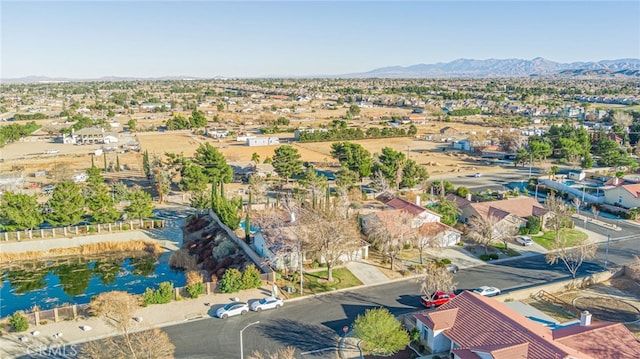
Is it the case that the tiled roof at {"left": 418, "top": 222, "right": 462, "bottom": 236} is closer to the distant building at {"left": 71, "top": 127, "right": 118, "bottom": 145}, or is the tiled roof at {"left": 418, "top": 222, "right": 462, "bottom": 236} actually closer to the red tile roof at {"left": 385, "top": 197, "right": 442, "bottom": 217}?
the red tile roof at {"left": 385, "top": 197, "right": 442, "bottom": 217}

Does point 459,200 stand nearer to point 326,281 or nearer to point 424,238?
point 424,238

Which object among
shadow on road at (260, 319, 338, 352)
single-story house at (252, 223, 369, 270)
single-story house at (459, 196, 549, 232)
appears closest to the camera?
shadow on road at (260, 319, 338, 352)

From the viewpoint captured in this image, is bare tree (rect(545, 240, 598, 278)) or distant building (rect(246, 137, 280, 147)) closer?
bare tree (rect(545, 240, 598, 278))

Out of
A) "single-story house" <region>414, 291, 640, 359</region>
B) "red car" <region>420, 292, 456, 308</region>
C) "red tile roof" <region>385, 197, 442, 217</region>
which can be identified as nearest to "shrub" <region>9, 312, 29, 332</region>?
"single-story house" <region>414, 291, 640, 359</region>

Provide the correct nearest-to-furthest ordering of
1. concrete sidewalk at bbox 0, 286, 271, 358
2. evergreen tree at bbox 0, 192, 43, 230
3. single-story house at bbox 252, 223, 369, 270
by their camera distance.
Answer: concrete sidewalk at bbox 0, 286, 271, 358, single-story house at bbox 252, 223, 369, 270, evergreen tree at bbox 0, 192, 43, 230

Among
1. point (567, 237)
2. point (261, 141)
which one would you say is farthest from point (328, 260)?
point (261, 141)

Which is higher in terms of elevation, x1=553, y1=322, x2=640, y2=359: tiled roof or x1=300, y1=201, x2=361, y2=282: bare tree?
x1=300, y1=201, x2=361, y2=282: bare tree

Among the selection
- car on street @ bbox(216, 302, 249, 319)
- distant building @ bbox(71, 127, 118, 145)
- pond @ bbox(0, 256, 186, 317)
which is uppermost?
distant building @ bbox(71, 127, 118, 145)
